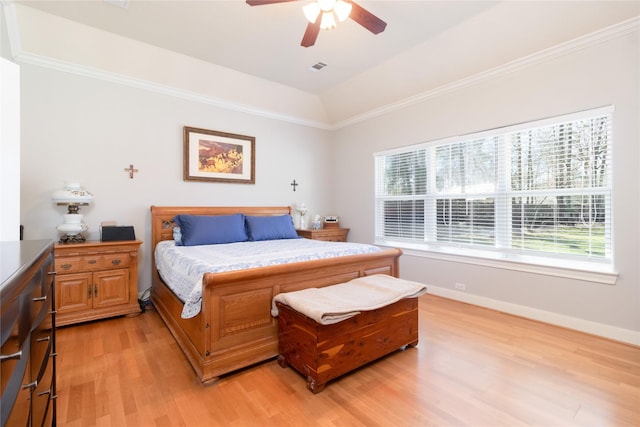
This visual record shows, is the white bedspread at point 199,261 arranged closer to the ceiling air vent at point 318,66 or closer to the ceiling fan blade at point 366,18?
the ceiling fan blade at point 366,18

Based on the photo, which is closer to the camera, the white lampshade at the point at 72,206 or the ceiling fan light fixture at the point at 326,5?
the ceiling fan light fixture at the point at 326,5

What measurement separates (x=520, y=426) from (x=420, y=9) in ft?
10.8

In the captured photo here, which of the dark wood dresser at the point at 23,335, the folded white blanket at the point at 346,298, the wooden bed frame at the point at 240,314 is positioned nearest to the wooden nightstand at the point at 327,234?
the wooden bed frame at the point at 240,314

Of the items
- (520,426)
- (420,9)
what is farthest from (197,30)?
(520,426)

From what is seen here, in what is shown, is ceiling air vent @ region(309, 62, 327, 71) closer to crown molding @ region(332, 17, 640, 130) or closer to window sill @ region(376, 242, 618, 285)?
crown molding @ region(332, 17, 640, 130)

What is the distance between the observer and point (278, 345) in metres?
2.32

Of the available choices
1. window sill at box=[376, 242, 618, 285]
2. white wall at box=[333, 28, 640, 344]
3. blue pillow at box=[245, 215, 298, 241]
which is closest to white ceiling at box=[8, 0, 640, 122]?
white wall at box=[333, 28, 640, 344]

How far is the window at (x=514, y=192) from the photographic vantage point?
282cm

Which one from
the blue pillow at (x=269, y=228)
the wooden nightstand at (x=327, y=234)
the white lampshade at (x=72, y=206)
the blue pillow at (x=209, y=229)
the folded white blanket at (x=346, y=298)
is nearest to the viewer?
the folded white blanket at (x=346, y=298)

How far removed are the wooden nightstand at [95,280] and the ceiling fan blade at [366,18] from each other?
307 cm

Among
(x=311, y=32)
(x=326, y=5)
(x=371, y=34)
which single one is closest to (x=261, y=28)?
(x=311, y=32)

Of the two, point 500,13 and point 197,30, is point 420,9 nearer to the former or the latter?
point 500,13

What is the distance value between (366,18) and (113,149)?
10.3 feet

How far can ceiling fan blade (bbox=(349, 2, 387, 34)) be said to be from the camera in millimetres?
2207
